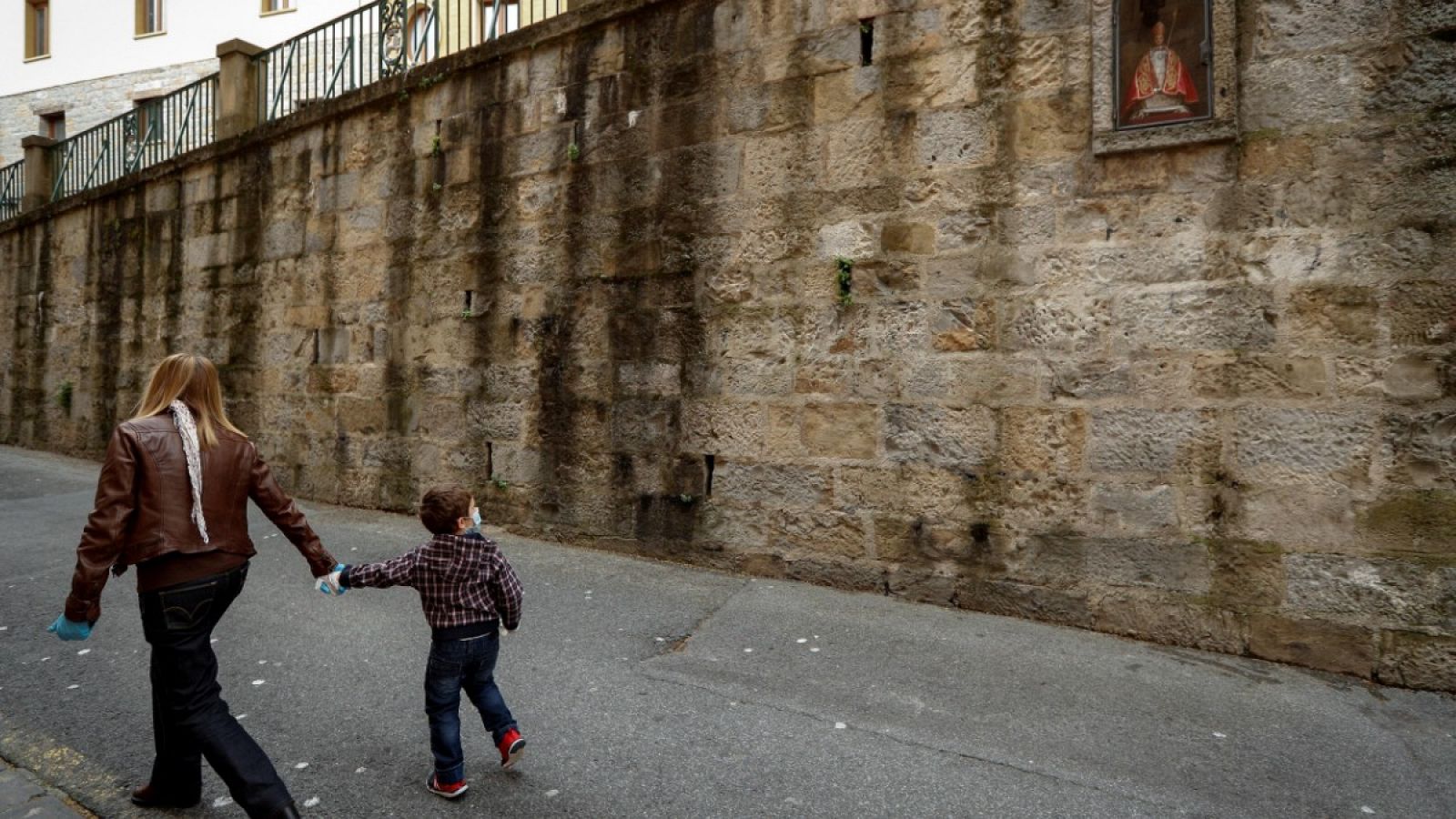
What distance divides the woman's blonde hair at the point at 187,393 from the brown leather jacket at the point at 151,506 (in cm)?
5

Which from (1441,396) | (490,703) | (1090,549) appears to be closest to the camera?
(490,703)

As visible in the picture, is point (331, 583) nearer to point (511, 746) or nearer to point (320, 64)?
point (511, 746)

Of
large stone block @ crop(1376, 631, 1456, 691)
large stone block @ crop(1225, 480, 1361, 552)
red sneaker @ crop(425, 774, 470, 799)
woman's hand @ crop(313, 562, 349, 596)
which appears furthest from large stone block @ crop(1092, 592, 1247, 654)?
woman's hand @ crop(313, 562, 349, 596)

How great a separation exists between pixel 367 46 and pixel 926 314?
7.01 metres

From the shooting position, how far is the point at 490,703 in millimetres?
3121

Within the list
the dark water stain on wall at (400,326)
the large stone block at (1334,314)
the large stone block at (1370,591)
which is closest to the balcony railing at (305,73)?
the dark water stain on wall at (400,326)

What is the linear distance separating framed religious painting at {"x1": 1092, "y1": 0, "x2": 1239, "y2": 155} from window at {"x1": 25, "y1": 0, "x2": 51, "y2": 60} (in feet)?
107

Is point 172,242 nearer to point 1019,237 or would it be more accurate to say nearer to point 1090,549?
point 1019,237

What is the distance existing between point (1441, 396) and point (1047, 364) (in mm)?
1866

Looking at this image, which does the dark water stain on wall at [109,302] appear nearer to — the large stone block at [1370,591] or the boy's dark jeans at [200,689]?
the boy's dark jeans at [200,689]

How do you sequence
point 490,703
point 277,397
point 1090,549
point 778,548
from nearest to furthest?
point 490,703, point 1090,549, point 778,548, point 277,397

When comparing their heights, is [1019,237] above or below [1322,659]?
above

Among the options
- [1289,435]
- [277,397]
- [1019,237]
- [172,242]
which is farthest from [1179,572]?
[172,242]

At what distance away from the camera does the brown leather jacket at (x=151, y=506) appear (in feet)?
8.80
